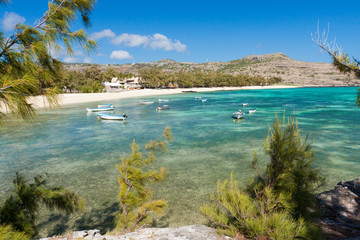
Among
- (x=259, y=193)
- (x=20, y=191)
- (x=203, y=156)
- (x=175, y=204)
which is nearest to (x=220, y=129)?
(x=203, y=156)

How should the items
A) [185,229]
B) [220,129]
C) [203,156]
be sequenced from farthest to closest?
[220,129], [203,156], [185,229]

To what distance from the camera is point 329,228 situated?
6.13 meters

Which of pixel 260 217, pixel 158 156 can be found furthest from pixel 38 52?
pixel 158 156

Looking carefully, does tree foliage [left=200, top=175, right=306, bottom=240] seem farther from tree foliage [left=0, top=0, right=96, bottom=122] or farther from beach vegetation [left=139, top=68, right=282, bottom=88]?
beach vegetation [left=139, top=68, right=282, bottom=88]

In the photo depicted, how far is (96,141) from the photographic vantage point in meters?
20.6

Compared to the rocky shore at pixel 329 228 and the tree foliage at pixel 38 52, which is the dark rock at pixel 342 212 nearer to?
the rocky shore at pixel 329 228

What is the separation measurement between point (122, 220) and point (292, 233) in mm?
3823

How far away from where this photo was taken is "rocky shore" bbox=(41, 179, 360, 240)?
16.2ft

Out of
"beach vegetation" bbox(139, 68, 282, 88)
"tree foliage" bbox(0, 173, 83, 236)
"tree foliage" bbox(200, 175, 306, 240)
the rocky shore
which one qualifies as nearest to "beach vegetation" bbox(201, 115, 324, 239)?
"tree foliage" bbox(200, 175, 306, 240)

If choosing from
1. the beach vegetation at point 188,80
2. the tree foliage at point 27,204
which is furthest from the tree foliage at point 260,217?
the beach vegetation at point 188,80

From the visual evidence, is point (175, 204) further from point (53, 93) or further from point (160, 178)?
point (53, 93)

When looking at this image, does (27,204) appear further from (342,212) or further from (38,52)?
(342,212)

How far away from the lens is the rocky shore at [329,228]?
4930 millimetres

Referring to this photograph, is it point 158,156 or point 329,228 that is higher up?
point 329,228
